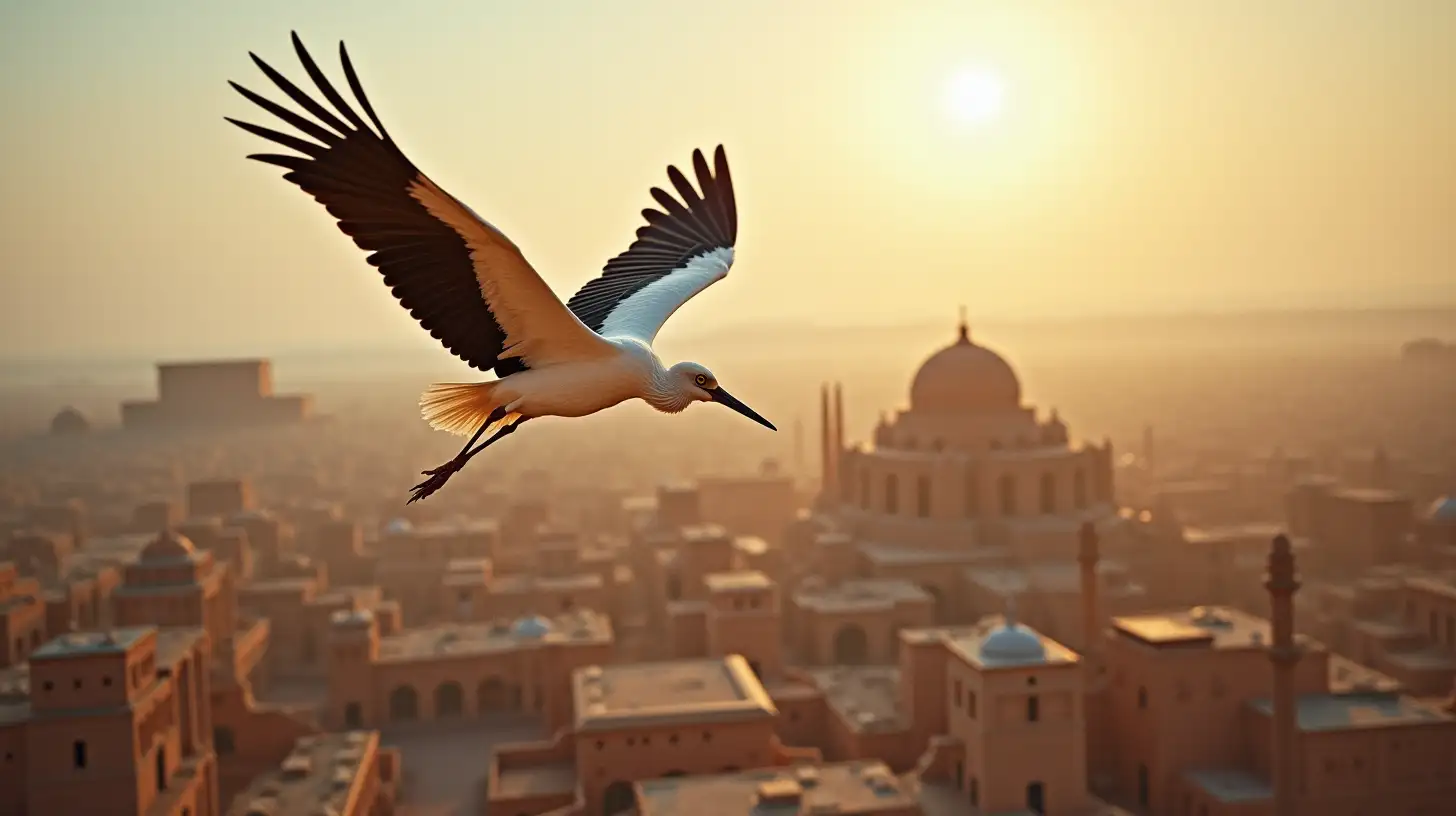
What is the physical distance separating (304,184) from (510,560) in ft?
116

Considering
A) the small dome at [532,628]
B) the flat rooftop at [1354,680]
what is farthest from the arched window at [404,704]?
the flat rooftop at [1354,680]

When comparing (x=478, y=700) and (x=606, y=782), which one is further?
(x=478, y=700)

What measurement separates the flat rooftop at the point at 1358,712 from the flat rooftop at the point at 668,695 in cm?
899

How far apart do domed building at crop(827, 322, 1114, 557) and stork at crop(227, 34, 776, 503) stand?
27.7 metres

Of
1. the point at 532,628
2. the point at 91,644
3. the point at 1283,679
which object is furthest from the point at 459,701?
the point at 1283,679

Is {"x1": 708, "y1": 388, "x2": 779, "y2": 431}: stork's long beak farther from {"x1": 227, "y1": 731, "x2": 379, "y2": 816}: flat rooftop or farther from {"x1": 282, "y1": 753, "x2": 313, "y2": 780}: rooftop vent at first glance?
{"x1": 282, "y1": 753, "x2": 313, "y2": 780}: rooftop vent

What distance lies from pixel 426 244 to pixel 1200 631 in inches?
815

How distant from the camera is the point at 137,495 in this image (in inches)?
1746

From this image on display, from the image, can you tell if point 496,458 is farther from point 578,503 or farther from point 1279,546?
point 1279,546

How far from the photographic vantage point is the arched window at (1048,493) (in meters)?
35.3

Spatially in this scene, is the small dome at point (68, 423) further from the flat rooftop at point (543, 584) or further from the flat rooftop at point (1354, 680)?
the flat rooftop at point (1354, 680)

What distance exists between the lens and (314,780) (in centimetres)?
2025

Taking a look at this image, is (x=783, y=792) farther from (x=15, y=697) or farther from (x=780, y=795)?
(x=15, y=697)

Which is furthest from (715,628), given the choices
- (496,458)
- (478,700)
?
(496,458)
